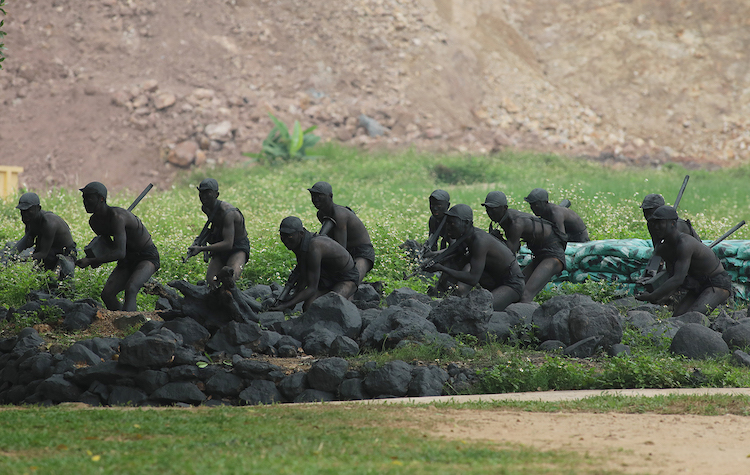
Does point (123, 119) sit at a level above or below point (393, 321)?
below

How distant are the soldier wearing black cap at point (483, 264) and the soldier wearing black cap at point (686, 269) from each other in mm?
1483

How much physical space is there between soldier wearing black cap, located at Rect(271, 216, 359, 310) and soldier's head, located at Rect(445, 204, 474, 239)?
120 centimetres

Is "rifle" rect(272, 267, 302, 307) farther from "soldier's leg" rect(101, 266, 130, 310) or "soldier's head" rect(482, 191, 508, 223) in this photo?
"soldier's head" rect(482, 191, 508, 223)

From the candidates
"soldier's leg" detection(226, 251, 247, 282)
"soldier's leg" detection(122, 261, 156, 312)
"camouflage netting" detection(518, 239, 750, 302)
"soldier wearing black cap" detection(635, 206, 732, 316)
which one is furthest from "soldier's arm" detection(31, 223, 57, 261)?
"soldier wearing black cap" detection(635, 206, 732, 316)

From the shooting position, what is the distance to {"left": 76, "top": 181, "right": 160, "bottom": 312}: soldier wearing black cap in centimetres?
954

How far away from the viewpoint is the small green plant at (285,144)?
85.0ft

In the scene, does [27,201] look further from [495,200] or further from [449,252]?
[495,200]

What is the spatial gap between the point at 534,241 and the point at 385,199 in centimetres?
952

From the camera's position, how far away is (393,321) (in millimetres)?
8664

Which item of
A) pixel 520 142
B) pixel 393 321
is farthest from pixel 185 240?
pixel 520 142

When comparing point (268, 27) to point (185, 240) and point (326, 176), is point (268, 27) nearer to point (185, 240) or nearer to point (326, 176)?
point (326, 176)

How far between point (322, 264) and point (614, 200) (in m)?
10.9

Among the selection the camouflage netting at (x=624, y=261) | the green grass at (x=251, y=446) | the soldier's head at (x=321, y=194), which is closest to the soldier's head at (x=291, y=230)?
the soldier's head at (x=321, y=194)

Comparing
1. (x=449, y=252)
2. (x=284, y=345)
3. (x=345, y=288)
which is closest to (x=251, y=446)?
(x=284, y=345)
